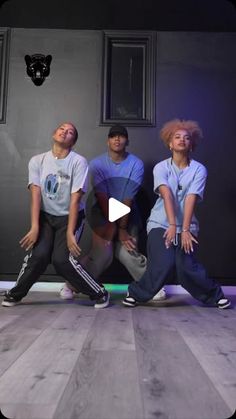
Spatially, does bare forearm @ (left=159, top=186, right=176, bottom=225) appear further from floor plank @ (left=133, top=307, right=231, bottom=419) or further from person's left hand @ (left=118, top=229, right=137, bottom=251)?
floor plank @ (left=133, top=307, right=231, bottom=419)

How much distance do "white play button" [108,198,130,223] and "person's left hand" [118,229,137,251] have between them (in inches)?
3.9

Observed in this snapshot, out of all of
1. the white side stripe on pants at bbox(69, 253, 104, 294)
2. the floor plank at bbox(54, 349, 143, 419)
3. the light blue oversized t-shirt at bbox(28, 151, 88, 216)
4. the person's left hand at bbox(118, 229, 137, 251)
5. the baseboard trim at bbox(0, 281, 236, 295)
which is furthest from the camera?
the baseboard trim at bbox(0, 281, 236, 295)

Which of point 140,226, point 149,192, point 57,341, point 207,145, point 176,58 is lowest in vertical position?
point 57,341

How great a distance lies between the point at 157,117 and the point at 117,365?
1707mm

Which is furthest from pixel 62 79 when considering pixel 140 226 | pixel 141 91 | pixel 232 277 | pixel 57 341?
pixel 57 341

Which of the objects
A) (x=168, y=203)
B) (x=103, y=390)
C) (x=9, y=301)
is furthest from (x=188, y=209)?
(x=103, y=390)

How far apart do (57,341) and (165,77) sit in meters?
1.72

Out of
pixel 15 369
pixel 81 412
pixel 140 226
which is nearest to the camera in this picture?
pixel 81 412

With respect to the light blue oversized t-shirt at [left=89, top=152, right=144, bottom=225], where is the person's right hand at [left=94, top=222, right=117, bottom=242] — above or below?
below

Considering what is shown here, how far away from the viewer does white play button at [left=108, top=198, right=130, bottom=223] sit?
200cm

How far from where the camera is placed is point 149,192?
2238 mm

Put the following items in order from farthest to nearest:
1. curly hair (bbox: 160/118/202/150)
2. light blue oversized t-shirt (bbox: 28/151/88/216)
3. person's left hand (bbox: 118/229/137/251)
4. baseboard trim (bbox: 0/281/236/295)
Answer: baseboard trim (bbox: 0/281/236/295)
person's left hand (bbox: 118/229/137/251)
curly hair (bbox: 160/118/202/150)
light blue oversized t-shirt (bbox: 28/151/88/216)

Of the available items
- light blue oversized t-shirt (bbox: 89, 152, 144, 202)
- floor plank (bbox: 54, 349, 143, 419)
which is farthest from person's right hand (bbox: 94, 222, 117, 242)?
floor plank (bbox: 54, 349, 143, 419)

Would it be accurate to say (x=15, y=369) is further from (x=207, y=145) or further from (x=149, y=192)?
(x=207, y=145)
